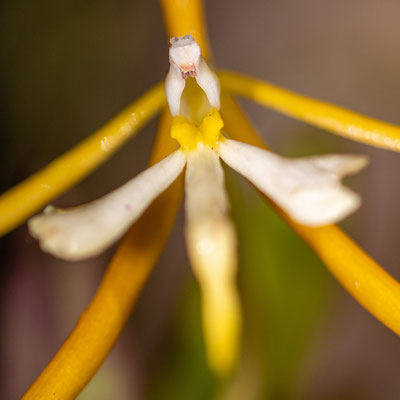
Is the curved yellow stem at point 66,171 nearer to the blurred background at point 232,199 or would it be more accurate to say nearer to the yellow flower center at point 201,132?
the yellow flower center at point 201,132

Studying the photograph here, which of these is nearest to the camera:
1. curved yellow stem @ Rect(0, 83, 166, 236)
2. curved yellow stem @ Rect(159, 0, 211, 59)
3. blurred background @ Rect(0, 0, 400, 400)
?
curved yellow stem @ Rect(0, 83, 166, 236)

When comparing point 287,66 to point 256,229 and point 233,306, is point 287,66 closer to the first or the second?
point 256,229

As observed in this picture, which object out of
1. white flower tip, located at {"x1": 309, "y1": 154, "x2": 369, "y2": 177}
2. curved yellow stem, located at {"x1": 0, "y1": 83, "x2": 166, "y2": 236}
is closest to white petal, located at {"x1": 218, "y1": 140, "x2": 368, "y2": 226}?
white flower tip, located at {"x1": 309, "y1": 154, "x2": 369, "y2": 177}

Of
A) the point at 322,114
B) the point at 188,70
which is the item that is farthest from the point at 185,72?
the point at 322,114

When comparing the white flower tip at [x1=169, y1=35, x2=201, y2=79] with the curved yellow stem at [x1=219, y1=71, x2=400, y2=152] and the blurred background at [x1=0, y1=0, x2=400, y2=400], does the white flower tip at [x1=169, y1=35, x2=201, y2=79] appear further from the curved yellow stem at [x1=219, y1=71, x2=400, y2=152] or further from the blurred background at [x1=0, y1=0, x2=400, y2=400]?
the blurred background at [x1=0, y1=0, x2=400, y2=400]

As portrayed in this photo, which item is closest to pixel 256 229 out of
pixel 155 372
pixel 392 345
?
pixel 155 372

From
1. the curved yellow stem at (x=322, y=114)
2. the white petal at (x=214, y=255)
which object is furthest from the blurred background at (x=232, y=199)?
the white petal at (x=214, y=255)
